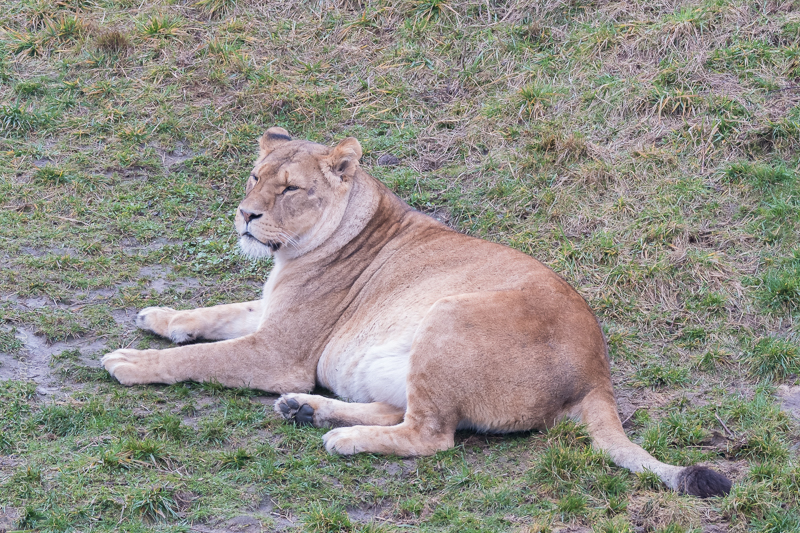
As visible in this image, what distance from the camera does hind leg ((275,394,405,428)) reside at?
488cm

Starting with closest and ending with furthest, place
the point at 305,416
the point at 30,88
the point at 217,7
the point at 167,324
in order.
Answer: the point at 305,416
the point at 167,324
the point at 30,88
the point at 217,7

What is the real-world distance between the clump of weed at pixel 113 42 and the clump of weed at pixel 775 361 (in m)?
6.92

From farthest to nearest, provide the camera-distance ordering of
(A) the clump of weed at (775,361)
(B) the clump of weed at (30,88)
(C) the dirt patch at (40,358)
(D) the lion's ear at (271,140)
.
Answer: (B) the clump of weed at (30,88) → (D) the lion's ear at (271,140) → (A) the clump of weed at (775,361) → (C) the dirt patch at (40,358)

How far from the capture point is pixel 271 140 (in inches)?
239

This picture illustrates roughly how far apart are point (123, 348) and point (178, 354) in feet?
1.82

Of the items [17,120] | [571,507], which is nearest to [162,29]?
[17,120]

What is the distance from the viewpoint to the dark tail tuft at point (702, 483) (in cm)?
397

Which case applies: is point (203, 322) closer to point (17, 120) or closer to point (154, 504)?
point (154, 504)

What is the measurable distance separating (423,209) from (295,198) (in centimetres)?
216

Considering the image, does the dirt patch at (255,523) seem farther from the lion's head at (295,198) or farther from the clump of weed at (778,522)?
the clump of weed at (778,522)

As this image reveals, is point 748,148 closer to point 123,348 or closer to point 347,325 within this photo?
point 347,325

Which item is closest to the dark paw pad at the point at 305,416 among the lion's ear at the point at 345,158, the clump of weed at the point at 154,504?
the clump of weed at the point at 154,504

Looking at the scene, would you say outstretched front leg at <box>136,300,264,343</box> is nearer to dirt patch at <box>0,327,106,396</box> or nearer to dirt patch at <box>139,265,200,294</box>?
dirt patch at <box>0,327,106,396</box>

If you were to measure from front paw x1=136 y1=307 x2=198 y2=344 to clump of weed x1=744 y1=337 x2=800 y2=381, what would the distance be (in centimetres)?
364
